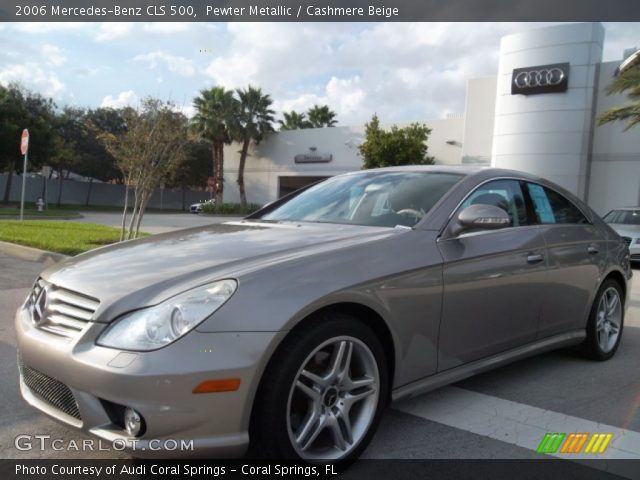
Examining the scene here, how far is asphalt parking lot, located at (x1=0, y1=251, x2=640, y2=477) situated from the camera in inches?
114

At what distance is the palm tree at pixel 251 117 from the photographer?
39.0 meters

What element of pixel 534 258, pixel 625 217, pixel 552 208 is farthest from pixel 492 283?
pixel 625 217

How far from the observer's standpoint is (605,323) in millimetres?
4645

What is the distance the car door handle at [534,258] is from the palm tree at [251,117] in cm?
3652

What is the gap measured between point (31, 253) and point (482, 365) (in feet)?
28.2

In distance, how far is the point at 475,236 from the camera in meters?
3.34

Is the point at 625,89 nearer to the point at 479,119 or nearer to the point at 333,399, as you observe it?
the point at 479,119

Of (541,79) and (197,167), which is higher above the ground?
(541,79)

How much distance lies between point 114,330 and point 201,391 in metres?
0.46

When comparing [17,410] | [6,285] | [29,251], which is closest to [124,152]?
[29,251]

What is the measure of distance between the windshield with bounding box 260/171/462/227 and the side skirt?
910 mm

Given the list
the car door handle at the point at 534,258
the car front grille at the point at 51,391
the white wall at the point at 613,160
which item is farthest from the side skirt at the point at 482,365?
the white wall at the point at 613,160

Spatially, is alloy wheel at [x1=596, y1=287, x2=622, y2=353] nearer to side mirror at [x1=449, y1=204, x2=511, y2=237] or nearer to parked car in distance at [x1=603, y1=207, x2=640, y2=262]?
side mirror at [x1=449, y1=204, x2=511, y2=237]

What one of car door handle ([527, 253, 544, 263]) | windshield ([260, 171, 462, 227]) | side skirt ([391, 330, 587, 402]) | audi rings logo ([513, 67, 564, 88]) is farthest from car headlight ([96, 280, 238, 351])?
audi rings logo ([513, 67, 564, 88])
